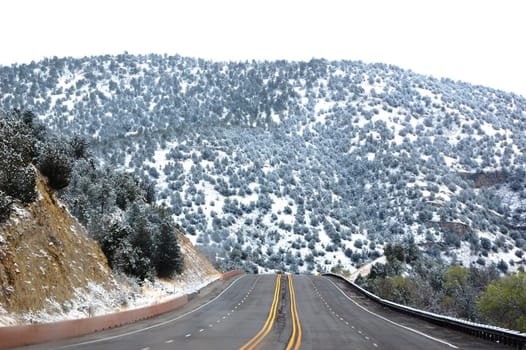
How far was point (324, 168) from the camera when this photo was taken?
14925cm

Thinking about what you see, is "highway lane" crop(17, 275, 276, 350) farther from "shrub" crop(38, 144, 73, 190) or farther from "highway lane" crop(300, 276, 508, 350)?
"shrub" crop(38, 144, 73, 190)

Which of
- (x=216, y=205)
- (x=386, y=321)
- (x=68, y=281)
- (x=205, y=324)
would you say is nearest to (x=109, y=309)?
(x=68, y=281)

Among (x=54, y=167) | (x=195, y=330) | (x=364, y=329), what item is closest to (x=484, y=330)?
(x=364, y=329)

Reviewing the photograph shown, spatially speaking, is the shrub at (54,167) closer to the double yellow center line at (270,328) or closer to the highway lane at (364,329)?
the double yellow center line at (270,328)

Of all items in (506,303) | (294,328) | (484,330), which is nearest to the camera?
(484,330)

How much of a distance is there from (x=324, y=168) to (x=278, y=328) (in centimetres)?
11904

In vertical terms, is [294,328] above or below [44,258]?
below

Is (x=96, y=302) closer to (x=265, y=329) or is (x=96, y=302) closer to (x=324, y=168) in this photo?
(x=265, y=329)

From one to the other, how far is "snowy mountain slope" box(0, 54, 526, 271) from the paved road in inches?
1882

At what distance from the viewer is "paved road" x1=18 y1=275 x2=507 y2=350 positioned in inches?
926

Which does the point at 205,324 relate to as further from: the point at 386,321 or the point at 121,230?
the point at 121,230

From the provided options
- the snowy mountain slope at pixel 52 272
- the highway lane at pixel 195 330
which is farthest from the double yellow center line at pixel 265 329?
the snowy mountain slope at pixel 52 272

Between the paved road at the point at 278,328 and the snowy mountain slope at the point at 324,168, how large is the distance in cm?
4781

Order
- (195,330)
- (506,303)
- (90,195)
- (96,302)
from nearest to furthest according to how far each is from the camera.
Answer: (195,330), (96,302), (90,195), (506,303)
